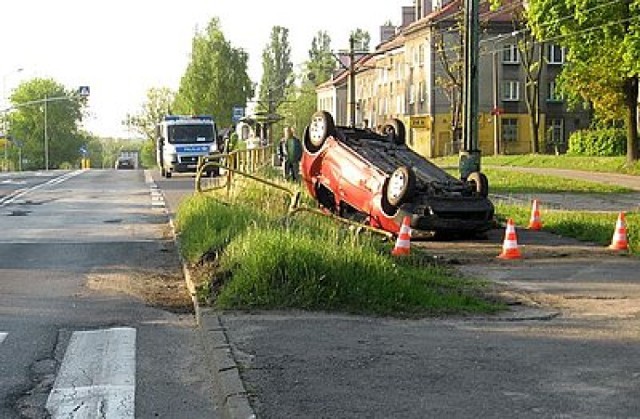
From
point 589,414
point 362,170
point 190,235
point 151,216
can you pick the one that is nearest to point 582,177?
point 151,216

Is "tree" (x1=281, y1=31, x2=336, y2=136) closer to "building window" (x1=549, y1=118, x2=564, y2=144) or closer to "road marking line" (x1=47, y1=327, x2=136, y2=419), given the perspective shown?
"building window" (x1=549, y1=118, x2=564, y2=144)

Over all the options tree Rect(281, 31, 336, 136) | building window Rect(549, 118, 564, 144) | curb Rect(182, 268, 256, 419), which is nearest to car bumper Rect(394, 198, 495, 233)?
curb Rect(182, 268, 256, 419)

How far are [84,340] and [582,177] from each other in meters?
32.6

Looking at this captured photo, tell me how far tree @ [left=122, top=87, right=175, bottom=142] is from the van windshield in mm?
81162

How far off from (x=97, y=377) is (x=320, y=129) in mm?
12220

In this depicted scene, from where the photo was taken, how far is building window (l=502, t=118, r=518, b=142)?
244 ft

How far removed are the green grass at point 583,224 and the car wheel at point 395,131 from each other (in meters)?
2.52

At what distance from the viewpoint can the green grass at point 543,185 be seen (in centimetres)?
3128

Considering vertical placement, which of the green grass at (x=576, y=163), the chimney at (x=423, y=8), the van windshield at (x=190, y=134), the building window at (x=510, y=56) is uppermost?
the chimney at (x=423, y=8)

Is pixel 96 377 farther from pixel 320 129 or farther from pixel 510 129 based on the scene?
pixel 510 129

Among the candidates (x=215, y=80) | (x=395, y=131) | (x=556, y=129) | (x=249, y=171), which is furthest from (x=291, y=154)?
(x=215, y=80)

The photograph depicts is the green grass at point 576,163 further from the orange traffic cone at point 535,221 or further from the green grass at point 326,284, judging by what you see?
the green grass at point 326,284

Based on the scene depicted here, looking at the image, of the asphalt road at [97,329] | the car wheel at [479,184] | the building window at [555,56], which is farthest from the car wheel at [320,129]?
the building window at [555,56]

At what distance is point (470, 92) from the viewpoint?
19.3 meters
